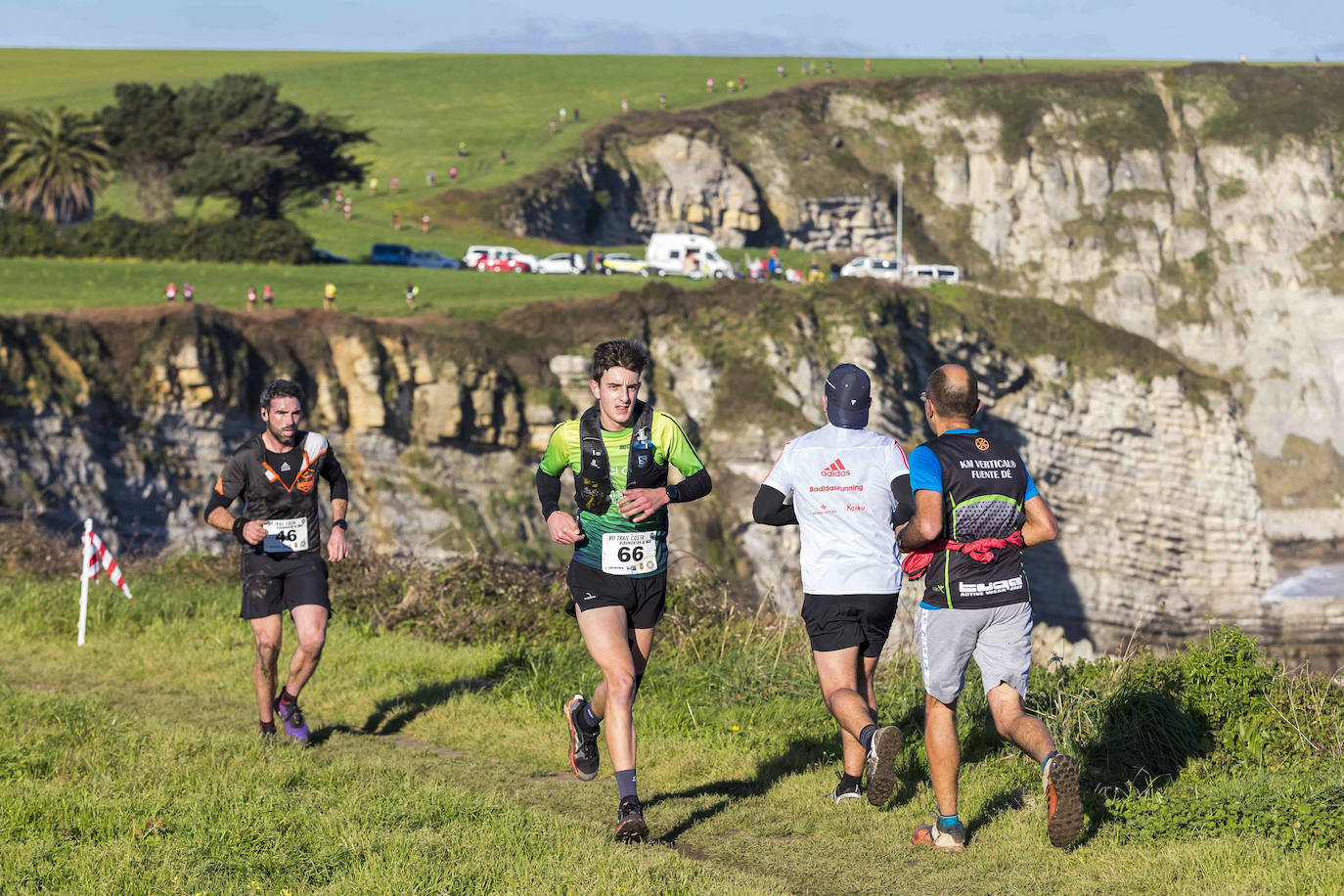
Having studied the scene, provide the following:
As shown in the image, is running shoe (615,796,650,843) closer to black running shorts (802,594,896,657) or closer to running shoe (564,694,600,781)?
running shoe (564,694,600,781)

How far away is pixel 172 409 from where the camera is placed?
33938 mm

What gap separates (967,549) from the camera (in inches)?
239

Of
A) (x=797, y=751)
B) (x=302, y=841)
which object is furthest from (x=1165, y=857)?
(x=302, y=841)

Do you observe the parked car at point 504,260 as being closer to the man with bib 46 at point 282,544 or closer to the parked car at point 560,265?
the parked car at point 560,265

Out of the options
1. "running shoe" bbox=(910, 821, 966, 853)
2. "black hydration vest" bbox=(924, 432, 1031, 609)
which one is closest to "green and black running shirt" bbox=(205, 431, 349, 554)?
"black hydration vest" bbox=(924, 432, 1031, 609)

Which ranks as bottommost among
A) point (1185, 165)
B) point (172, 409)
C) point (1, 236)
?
point (172, 409)

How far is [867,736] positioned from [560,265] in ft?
173

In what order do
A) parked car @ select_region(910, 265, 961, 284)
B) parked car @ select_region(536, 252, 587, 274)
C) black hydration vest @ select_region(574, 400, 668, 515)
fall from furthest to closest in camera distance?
parked car @ select_region(910, 265, 961, 284), parked car @ select_region(536, 252, 587, 274), black hydration vest @ select_region(574, 400, 668, 515)

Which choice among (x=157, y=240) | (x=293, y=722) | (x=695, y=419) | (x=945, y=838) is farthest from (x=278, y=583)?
(x=157, y=240)

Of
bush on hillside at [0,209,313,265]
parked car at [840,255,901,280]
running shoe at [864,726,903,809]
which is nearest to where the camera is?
running shoe at [864,726,903,809]

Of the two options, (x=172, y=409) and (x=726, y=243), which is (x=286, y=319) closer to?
(x=172, y=409)

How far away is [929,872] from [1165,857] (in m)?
1.07

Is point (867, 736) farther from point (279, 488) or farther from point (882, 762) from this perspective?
point (279, 488)

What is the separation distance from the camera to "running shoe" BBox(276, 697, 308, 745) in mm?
8625
